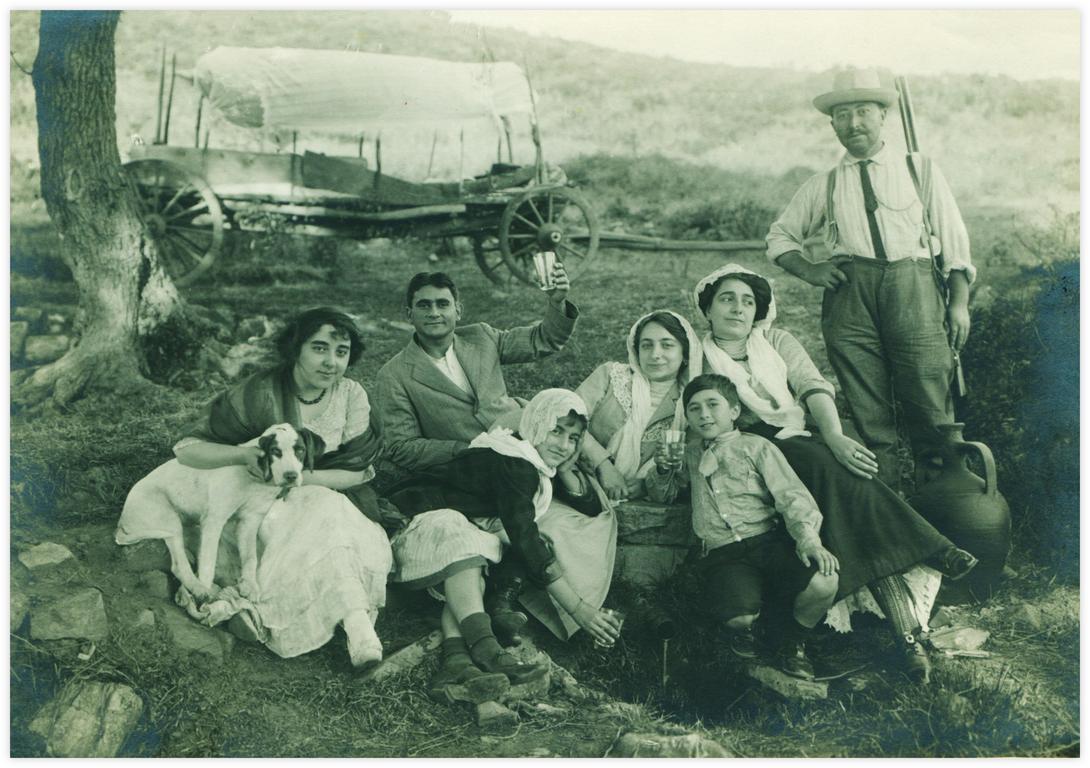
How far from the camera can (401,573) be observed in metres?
4.93

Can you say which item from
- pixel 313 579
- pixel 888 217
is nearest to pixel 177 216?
pixel 313 579

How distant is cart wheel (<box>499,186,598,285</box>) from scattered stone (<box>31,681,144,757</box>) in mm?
2821

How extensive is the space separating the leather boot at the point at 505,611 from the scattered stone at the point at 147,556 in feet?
4.73

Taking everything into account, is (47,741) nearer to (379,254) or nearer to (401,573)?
(401,573)

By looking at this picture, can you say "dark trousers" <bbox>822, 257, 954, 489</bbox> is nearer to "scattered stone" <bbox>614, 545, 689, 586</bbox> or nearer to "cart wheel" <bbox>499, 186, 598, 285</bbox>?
"scattered stone" <bbox>614, 545, 689, 586</bbox>

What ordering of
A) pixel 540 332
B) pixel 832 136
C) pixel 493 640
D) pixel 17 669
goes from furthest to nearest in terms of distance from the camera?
pixel 832 136, pixel 540 332, pixel 17 669, pixel 493 640

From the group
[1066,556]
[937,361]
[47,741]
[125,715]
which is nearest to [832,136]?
[937,361]

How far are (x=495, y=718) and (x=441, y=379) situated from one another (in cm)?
154

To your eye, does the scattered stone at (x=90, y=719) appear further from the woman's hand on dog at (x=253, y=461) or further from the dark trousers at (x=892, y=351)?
the dark trousers at (x=892, y=351)

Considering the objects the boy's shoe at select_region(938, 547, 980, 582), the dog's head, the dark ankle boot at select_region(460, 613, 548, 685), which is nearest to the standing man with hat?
the boy's shoe at select_region(938, 547, 980, 582)

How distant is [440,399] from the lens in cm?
534

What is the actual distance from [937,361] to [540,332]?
1.94 meters

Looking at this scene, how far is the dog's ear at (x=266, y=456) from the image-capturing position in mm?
4930

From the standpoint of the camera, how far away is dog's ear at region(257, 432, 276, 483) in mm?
4930
